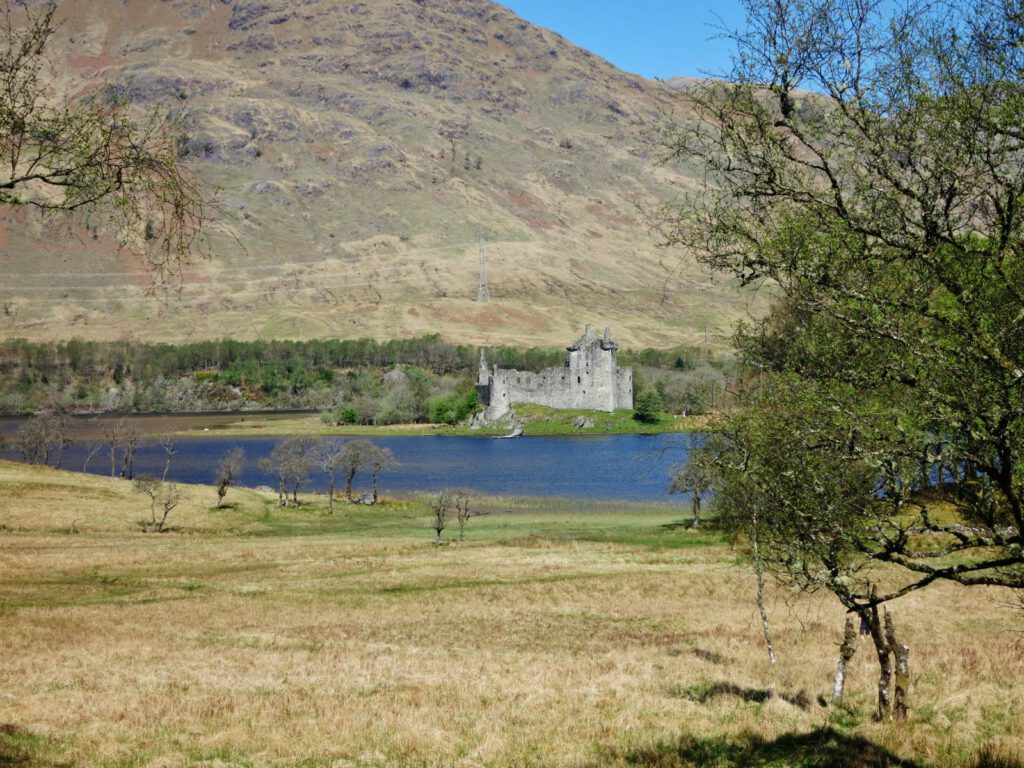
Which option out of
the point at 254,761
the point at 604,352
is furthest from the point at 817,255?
the point at 604,352

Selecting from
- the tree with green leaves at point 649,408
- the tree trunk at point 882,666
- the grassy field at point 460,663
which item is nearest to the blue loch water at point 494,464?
the tree with green leaves at point 649,408

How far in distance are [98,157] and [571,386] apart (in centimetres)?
17395

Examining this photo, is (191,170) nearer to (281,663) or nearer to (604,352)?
(281,663)

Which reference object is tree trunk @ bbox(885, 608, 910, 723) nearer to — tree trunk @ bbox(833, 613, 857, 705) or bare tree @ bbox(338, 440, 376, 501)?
tree trunk @ bbox(833, 613, 857, 705)

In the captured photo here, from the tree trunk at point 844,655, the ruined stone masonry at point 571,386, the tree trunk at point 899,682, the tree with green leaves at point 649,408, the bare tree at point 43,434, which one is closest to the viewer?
the tree trunk at point 899,682

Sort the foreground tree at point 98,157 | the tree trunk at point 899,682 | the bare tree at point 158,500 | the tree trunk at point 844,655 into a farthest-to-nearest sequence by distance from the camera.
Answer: the bare tree at point 158,500 → the tree trunk at point 844,655 → the tree trunk at point 899,682 → the foreground tree at point 98,157

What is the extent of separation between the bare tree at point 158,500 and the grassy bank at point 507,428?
90.3 metres

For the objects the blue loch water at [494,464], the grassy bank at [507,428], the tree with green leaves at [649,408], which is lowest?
the blue loch water at [494,464]

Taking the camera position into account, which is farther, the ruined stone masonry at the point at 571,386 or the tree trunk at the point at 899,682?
the ruined stone masonry at the point at 571,386

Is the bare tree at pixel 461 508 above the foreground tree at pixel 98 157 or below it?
below

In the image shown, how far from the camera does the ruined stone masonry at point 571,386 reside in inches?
7047

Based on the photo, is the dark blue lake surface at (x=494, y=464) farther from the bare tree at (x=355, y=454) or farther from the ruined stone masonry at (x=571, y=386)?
the ruined stone masonry at (x=571, y=386)

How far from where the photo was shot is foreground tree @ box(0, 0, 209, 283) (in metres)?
7.50

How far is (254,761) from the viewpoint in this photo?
13.4 m
